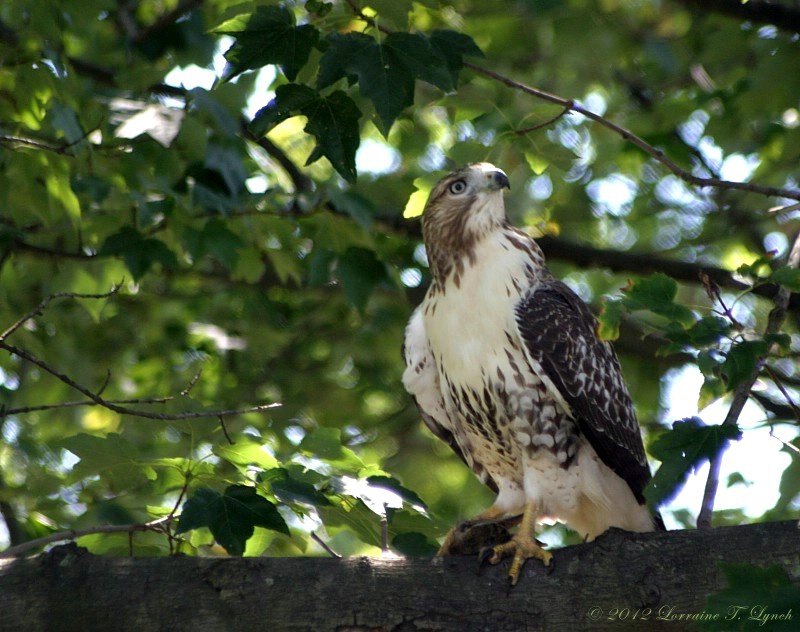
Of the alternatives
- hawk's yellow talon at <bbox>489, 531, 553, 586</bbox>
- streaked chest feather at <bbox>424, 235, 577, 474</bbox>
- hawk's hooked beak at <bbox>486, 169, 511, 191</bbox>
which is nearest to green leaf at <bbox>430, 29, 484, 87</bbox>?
hawk's hooked beak at <bbox>486, 169, 511, 191</bbox>

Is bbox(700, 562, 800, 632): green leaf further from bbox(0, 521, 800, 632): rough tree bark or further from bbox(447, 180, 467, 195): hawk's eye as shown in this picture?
bbox(447, 180, 467, 195): hawk's eye

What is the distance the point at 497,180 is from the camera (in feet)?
16.1

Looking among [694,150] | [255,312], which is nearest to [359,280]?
[255,312]

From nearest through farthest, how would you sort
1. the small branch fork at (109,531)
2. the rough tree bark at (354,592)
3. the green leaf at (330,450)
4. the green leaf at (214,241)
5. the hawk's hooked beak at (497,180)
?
1. the rough tree bark at (354,592)
2. the small branch fork at (109,531)
3. the green leaf at (330,450)
4. the hawk's hooked beak at (497,180)
5. the green leaf at (214,241)

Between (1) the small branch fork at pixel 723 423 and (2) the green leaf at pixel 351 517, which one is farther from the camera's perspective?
(2) the green leaf at pixel 351 517

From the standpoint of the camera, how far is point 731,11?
6395 millimetres

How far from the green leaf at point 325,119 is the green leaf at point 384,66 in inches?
6.1

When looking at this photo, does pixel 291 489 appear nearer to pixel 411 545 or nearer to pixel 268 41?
pixel 411 545

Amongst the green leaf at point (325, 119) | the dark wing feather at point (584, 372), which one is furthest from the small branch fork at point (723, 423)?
the green leaf at point (325, 119)

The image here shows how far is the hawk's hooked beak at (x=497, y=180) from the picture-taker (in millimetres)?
4902

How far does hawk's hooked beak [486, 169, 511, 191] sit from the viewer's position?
4902 millimetres

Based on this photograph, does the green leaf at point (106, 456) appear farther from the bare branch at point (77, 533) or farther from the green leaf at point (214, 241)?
the green leaf at point (214, 241)

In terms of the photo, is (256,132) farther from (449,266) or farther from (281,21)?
(449,266)

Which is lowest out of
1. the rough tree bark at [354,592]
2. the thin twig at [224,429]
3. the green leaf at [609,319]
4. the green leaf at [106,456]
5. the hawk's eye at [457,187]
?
the rough tree bark at [354,592]
